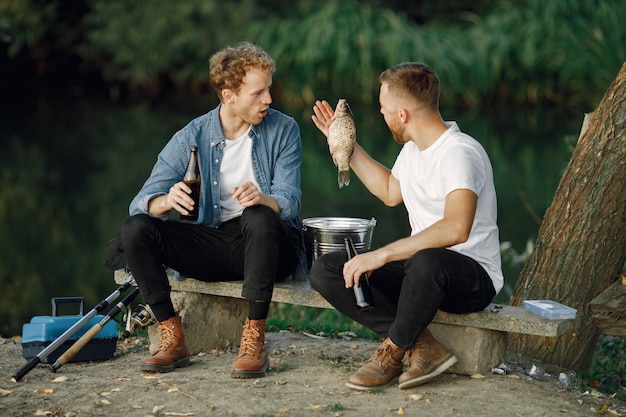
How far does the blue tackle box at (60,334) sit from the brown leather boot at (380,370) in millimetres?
1355

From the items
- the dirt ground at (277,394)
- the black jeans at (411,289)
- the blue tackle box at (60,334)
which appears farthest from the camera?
the blue tackle box at (60,334)

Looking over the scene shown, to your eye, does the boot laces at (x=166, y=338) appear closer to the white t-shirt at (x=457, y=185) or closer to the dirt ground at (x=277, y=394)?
the dirt ground at (x=277, y=394)

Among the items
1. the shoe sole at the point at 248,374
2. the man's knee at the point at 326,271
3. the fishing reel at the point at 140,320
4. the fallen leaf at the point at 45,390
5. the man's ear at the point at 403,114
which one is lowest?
the fallen leaf at the point at 45,390

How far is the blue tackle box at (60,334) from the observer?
196 inches

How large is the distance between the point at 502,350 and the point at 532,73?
44.2 feet

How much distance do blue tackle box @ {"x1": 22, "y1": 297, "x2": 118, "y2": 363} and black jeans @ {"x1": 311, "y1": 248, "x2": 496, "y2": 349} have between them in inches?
45.4

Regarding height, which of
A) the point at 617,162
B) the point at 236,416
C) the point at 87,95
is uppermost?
the point at 87,95

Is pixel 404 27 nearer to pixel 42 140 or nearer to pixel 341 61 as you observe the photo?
pixel 341 61

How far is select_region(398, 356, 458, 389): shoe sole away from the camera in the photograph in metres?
4.34

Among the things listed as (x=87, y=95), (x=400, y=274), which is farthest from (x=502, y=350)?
(x=87, y=95)

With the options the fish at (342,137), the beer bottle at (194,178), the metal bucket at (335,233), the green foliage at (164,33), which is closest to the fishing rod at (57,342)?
the beer bottle at (194,178)

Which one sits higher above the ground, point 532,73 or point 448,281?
point 532,73

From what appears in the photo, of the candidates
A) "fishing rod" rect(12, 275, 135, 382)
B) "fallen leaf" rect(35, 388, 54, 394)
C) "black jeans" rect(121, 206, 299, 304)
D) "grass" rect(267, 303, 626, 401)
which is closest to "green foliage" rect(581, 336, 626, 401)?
"grass" rect(267, 303, 626, 401)

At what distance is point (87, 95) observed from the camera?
22.2 m
